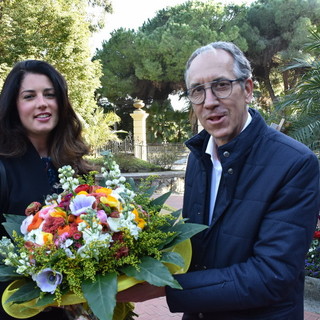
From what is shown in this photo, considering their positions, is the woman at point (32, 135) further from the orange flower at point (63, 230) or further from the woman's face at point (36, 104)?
the orange flower at point (63, 230)

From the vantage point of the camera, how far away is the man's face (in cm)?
143

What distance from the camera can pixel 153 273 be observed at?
1.14 m

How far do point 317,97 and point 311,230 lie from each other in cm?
463

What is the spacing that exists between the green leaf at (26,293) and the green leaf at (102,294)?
18cm

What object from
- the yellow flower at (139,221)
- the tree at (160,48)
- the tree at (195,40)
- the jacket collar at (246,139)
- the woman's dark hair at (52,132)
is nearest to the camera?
the yellow flower at (139,221)

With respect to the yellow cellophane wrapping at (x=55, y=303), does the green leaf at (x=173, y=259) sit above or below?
above

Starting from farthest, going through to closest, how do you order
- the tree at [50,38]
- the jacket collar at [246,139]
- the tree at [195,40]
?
the tree at [195,40] → the tree at [50,38] → the jacket collar at [246,139]

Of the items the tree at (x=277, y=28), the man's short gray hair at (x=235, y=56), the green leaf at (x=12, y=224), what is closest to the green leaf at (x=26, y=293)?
the green leaf at (x=12, y=224)

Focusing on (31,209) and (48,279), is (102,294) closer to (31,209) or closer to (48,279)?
(48,279)

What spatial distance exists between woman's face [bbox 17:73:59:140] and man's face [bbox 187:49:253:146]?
95 centimetres

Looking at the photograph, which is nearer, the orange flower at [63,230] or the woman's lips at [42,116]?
the orange flower at [63,230]

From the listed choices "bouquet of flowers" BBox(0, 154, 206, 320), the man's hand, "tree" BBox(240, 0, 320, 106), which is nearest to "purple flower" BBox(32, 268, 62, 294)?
"bouquet of flowers" BBox(0, 154, 206, 320)

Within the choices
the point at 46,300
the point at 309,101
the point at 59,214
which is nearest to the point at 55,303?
the point at 46,300

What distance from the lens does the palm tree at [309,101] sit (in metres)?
5.30
